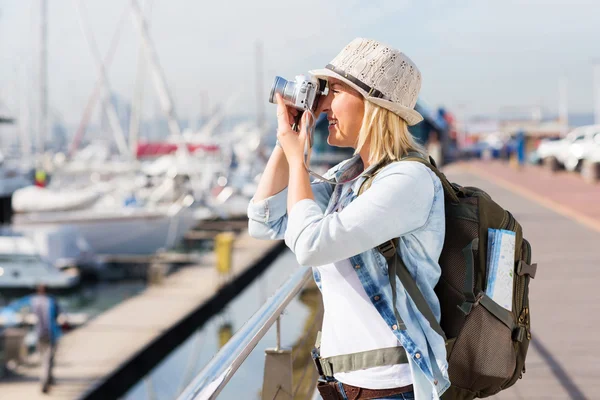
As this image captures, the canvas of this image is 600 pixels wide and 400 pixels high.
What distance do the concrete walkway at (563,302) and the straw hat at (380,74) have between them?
3.48 m

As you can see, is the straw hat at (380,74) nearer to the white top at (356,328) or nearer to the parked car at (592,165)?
the white top at (356,328)

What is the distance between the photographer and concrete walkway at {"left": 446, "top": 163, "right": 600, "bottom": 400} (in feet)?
16.6

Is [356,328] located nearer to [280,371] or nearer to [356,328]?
[356,328]

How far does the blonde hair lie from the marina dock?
32.4 feet

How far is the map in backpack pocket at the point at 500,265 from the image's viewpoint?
180cm

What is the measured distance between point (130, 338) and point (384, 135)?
1206 centimetres

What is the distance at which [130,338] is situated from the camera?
13062 millimetres

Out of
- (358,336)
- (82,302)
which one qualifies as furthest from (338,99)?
(82,302)

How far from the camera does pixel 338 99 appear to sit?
1841 mm

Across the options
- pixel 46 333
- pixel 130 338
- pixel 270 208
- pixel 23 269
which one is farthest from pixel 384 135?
pixel 23 269

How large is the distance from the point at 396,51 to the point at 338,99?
0.63 ft

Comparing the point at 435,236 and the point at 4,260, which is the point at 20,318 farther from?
the point at 435,236

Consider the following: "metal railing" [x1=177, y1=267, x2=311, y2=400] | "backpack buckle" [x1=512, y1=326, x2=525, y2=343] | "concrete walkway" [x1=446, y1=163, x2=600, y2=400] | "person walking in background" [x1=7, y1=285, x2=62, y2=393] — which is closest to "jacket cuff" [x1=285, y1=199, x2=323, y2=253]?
"metal railing" [x1=177, y1=267, x2=311, y2=400]

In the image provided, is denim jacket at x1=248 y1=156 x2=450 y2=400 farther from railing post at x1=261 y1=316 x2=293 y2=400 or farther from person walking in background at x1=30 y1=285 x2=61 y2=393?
person walking in background at x1=30 y1=285 x2=61 y2=393
